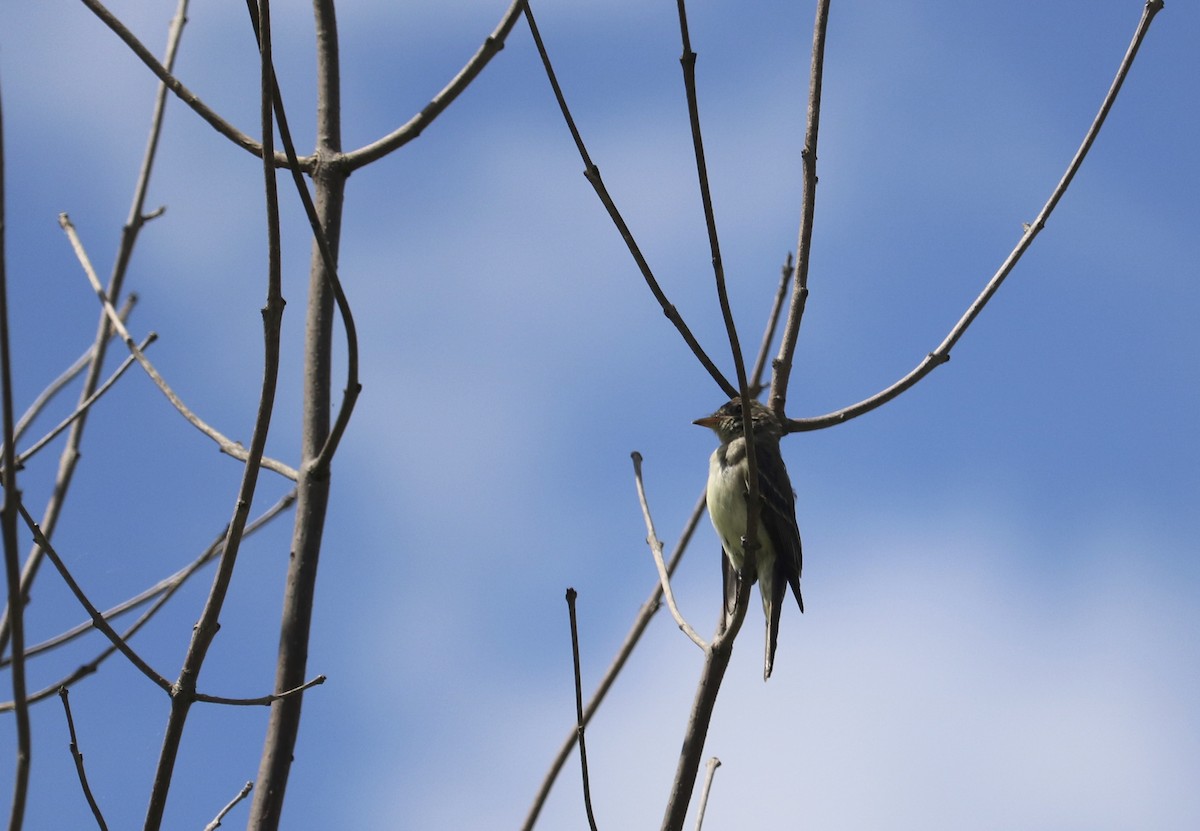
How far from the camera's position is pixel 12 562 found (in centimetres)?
215

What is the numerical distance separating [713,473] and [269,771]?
14.0 feet

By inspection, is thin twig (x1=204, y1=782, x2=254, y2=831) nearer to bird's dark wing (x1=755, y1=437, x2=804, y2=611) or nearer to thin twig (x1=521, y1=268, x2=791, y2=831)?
thin twig (x1=521, y1=268, x2=791, y2=831)

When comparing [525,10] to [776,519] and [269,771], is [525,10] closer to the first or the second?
[269,771]

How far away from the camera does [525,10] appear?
3178 mm

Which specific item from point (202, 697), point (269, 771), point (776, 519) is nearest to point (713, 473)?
point (776, 519)

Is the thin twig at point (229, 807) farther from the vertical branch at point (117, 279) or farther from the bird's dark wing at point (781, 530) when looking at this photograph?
the bird's dark wing at point (781, 530)

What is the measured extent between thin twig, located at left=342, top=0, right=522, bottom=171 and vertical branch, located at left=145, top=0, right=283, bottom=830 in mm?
1459

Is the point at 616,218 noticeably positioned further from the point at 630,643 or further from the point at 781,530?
the point at 781,530

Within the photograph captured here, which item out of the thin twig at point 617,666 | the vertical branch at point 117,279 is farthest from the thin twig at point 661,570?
the vertical branch at point 117,279

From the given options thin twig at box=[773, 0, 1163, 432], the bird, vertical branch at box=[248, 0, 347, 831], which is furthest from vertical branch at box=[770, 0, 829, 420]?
the bird

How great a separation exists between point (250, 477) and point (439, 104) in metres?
1.85

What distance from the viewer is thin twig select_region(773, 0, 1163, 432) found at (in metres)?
4.21

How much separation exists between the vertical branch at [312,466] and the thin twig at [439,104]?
101 mm

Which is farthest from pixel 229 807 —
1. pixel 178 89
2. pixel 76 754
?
pixel 178 89
